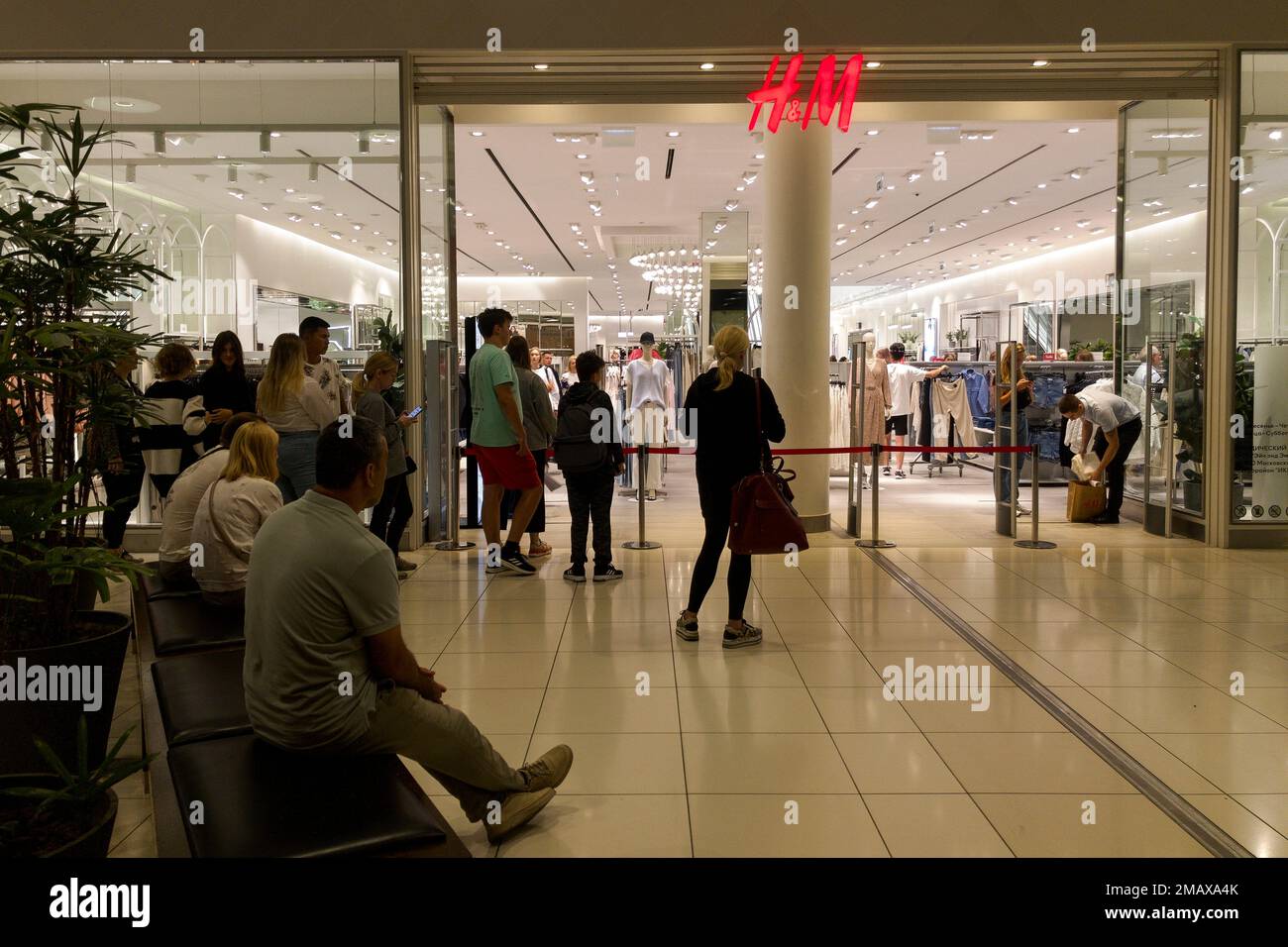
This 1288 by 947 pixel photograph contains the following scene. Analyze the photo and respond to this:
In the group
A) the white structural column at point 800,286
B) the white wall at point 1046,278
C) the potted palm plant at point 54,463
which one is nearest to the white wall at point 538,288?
the white wall at point 1046,278

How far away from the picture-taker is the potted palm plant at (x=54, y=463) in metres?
2.88

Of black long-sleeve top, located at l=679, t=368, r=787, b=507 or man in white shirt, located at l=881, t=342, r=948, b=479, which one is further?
man in white shirt, located at l=881, t=342, r=948, b=479

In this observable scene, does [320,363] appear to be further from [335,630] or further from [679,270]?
[679,270]

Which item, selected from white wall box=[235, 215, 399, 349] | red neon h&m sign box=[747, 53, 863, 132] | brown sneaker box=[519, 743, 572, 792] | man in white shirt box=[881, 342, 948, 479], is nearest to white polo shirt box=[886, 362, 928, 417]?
man in white shirt box=[881, 342, 948, 479]

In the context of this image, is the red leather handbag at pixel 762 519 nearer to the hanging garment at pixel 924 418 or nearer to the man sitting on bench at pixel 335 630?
the man sitting on bench at pixel 335 630

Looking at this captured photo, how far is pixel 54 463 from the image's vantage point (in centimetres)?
340

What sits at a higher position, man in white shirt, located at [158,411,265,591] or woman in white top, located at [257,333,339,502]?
woman in white top, located at [257,333,339,502]

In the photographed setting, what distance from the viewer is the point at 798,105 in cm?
805

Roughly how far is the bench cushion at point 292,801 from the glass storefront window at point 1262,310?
7.46 meters

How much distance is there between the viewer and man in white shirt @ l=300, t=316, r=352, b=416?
6055mm

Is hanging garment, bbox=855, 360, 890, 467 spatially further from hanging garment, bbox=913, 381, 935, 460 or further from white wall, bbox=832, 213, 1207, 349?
white wall, bbox=832, 213, 1207, 349

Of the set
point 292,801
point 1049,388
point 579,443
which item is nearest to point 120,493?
point 579,443

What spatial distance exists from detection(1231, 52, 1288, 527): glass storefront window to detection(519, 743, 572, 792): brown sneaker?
6.60 m
